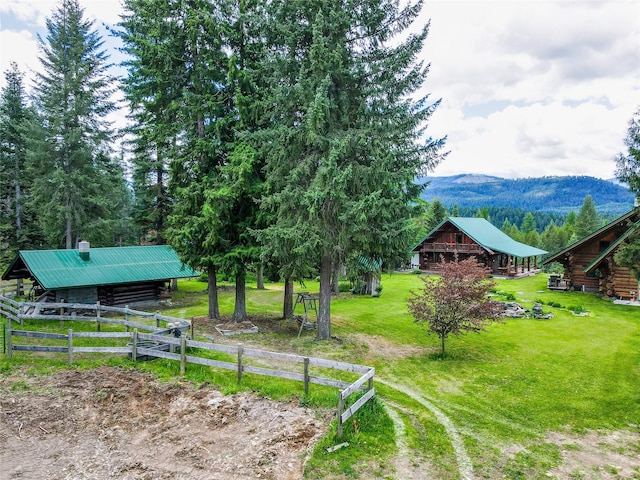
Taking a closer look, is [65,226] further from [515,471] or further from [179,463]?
[515,471]

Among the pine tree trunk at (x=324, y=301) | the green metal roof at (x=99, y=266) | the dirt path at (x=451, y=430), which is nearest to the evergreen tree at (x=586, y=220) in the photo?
the pine tree trunk at (x=324, y=301)

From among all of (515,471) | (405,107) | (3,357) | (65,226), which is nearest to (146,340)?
(3,357)

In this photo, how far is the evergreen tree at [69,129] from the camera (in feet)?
95.0

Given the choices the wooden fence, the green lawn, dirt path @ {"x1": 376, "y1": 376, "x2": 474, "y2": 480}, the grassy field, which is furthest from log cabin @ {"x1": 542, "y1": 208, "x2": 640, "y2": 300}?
the wooden fence

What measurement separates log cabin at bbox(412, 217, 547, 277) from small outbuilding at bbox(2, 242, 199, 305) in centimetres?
2439

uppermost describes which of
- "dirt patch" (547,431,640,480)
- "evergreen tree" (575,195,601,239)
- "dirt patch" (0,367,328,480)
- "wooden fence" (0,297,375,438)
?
"evergreen tree" (575,195,601,239)

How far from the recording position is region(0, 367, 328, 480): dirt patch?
24.5ft

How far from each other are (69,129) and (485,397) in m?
31.9

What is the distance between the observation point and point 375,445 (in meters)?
8.28

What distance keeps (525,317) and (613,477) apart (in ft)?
53.1

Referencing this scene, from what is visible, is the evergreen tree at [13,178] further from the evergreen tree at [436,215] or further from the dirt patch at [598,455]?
the evergreen tree at [436,215]

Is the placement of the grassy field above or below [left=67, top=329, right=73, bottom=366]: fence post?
below

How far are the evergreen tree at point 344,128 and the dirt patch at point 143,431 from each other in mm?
6548

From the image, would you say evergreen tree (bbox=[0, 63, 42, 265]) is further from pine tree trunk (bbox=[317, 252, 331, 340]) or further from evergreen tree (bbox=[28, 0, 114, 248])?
pine tree trunk (bbox=[317, 252, 331, 340])
